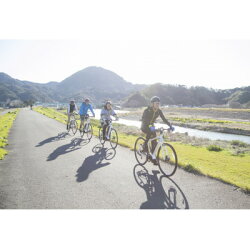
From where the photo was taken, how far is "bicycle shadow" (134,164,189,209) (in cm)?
471

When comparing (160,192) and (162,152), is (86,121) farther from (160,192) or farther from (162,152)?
(160,192)

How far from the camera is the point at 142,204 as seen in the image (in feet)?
15.6

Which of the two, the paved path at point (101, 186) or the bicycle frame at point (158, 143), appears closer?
the paved path at point (101, 186)

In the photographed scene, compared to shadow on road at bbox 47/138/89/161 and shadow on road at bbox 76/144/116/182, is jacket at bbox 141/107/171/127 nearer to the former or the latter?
shadow on road at bbox 76/144/116/182

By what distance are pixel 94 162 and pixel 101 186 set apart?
257 cm

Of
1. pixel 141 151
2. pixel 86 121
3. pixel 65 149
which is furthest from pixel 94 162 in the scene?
pixel 86 121

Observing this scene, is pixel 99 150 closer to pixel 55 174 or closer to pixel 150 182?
pixel 55 174

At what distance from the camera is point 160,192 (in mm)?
5395

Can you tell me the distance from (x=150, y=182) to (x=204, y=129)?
141ft

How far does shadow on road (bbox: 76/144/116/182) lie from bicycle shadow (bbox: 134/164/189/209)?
1.71m

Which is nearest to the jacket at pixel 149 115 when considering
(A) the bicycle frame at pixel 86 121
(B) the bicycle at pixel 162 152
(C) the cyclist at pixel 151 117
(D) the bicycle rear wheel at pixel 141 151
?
(C) the cyclist at pixel 151 117

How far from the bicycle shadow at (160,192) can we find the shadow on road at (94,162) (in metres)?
1.71

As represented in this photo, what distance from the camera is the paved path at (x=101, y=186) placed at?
484 centimetres

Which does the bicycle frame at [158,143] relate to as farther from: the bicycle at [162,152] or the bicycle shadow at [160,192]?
the bicycle shadow at [160,192]
